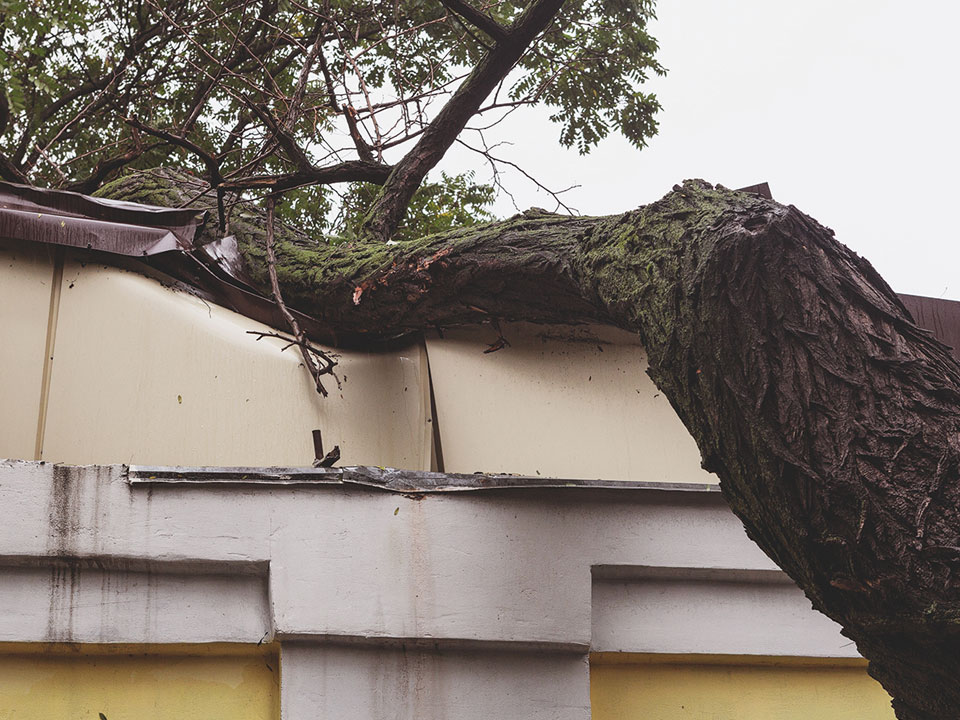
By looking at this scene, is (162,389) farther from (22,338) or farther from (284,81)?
(284,81)

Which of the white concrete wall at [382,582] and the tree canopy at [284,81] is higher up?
the tree canopy at [284,81]

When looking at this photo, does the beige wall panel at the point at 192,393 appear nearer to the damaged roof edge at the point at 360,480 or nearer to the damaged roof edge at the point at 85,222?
the damaged roof edge at the point at 85,222

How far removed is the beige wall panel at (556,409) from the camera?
346 cm

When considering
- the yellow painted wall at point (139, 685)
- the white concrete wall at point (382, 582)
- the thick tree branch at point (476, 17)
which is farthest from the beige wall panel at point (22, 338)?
the thick tree branch at point (476, 17)

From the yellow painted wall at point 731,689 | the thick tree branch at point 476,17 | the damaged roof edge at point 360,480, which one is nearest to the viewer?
the damaged roof edge at point 360,480

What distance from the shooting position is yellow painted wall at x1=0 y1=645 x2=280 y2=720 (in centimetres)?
252

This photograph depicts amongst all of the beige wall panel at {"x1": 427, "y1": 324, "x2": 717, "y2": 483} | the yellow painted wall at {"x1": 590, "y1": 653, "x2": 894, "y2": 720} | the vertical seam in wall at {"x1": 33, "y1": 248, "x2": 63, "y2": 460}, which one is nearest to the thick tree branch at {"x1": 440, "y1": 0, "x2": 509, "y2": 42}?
the beige wall panel at {"x1": 427, "y1": 324, "x2": 717, "y2": 483}

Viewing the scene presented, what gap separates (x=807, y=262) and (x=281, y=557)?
1.66 meters

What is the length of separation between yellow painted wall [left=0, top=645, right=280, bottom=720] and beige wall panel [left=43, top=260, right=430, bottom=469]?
765 millimetres

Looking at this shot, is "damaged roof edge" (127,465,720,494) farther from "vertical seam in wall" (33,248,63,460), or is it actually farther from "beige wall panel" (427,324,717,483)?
"vertical seam in wall" (33,248,63,460)

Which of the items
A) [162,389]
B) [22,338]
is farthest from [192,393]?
[22,338]

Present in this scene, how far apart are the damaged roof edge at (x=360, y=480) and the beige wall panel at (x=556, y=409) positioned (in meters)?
0.50

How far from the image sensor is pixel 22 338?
323 centimetres

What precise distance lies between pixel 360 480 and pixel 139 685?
0.84 m
